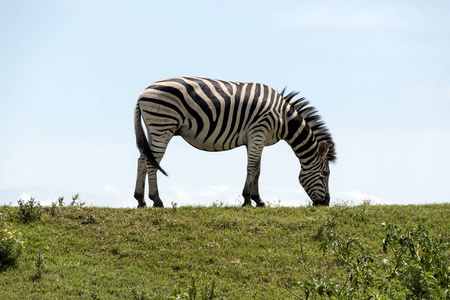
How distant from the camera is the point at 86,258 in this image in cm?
1180

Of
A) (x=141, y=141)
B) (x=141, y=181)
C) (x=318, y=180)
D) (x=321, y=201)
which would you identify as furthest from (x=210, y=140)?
(x=321, y=201)

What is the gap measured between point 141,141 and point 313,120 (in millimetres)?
5899

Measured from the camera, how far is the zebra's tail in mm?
15048

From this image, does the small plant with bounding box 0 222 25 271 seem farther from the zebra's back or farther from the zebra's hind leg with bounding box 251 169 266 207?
the zebra's hind leg with bounding box 251 169 266 207

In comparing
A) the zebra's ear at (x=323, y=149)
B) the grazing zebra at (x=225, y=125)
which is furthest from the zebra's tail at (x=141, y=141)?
the zebra's ear at (x=323, y=149)

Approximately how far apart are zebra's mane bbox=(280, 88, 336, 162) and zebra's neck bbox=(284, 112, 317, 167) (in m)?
0.60

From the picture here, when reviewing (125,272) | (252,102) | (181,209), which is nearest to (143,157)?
(181,209)

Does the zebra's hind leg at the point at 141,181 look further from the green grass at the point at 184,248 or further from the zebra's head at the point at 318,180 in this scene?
the zebra's head at the point at 318,180

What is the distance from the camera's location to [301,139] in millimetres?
17031

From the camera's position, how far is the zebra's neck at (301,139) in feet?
55.6

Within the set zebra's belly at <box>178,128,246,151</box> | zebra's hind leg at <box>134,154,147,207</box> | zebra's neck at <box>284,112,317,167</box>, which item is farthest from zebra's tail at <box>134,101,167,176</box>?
zebra's neck at <box>284,112,317,167</box>

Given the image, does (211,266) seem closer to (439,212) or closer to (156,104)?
(156,104)

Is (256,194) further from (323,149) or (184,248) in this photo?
(184,248)

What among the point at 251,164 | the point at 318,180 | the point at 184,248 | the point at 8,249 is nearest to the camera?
the point at 8,249
